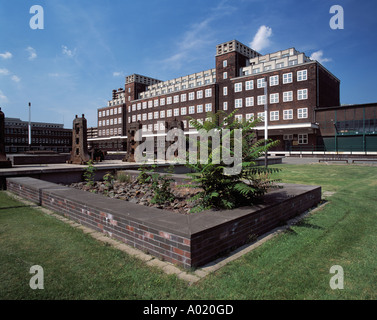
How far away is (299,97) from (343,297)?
41672 mm

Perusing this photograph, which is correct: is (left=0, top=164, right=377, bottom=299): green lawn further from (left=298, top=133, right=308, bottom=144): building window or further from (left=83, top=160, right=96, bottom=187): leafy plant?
(left=298, top=133, right=308, bottom=144): building window

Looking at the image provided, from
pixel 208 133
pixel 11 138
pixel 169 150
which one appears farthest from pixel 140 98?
pixel 208 133

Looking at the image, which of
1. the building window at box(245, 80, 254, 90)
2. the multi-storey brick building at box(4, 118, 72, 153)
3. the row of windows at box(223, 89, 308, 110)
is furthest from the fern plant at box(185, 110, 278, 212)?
the multi-storey brick building at box(4, 118, 72, 153)

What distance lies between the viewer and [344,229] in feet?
14.5

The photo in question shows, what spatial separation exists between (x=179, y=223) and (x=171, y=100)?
57509 millimetres

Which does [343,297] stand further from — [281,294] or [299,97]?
[299,97]

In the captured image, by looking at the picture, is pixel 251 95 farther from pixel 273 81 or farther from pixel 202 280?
pixel 202 280

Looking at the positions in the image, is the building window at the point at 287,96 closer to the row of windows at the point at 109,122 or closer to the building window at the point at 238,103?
the building window at the point at 238,103

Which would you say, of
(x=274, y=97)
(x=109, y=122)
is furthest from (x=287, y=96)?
(x=109, y=122)

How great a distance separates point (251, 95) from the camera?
44.5 metres

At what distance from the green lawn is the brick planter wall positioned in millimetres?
286

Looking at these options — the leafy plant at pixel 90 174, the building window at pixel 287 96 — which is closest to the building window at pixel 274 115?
the building window at pixel 287 96

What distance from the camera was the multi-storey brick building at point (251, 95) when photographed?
126 feet
